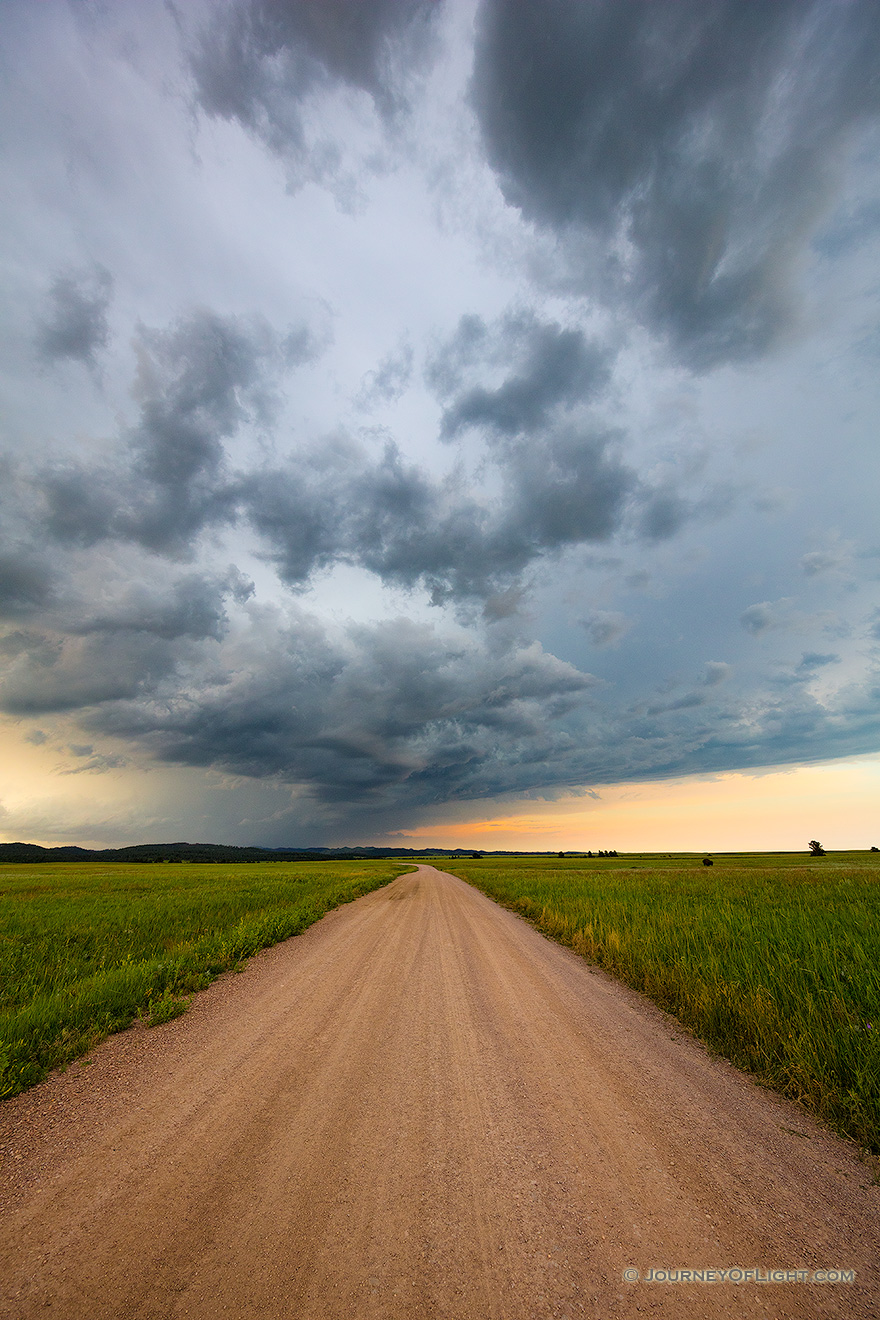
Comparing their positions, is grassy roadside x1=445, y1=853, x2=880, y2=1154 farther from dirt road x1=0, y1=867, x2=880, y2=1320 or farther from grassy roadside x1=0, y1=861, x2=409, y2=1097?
grassy roadside x1=0, y1=861, x2=409, y2=1097

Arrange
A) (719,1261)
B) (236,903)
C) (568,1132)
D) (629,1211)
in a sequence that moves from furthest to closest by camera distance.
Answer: (236,903) < (568,1132) < (629,1211) < (719,1261)

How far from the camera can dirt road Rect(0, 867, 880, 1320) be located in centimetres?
278

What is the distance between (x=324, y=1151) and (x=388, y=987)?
4900mm

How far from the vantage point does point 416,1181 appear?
3.68m

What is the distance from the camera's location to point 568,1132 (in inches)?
171

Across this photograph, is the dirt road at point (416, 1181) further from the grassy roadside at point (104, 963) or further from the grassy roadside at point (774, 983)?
the grassy roadside at point (104, 963)

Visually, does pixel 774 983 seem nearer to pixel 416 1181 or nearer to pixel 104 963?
pixel 416 1181

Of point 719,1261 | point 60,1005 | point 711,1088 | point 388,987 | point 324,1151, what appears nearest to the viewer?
point 719,1261

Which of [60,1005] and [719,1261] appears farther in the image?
[60,1005]

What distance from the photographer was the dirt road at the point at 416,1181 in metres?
2.78

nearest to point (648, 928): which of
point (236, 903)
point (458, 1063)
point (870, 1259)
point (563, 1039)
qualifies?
point (563, 1039)

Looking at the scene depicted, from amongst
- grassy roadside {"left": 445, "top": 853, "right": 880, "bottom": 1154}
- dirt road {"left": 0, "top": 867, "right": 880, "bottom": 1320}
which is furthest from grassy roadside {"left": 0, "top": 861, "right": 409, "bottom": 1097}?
grassy roadside {"left": 445, "top": 853, "right": 880, "bottom": 1154}

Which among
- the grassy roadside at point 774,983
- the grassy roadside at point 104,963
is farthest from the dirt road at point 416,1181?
the grassy roadside at point 104,963

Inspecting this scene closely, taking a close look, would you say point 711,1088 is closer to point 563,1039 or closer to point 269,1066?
point 563,1039
